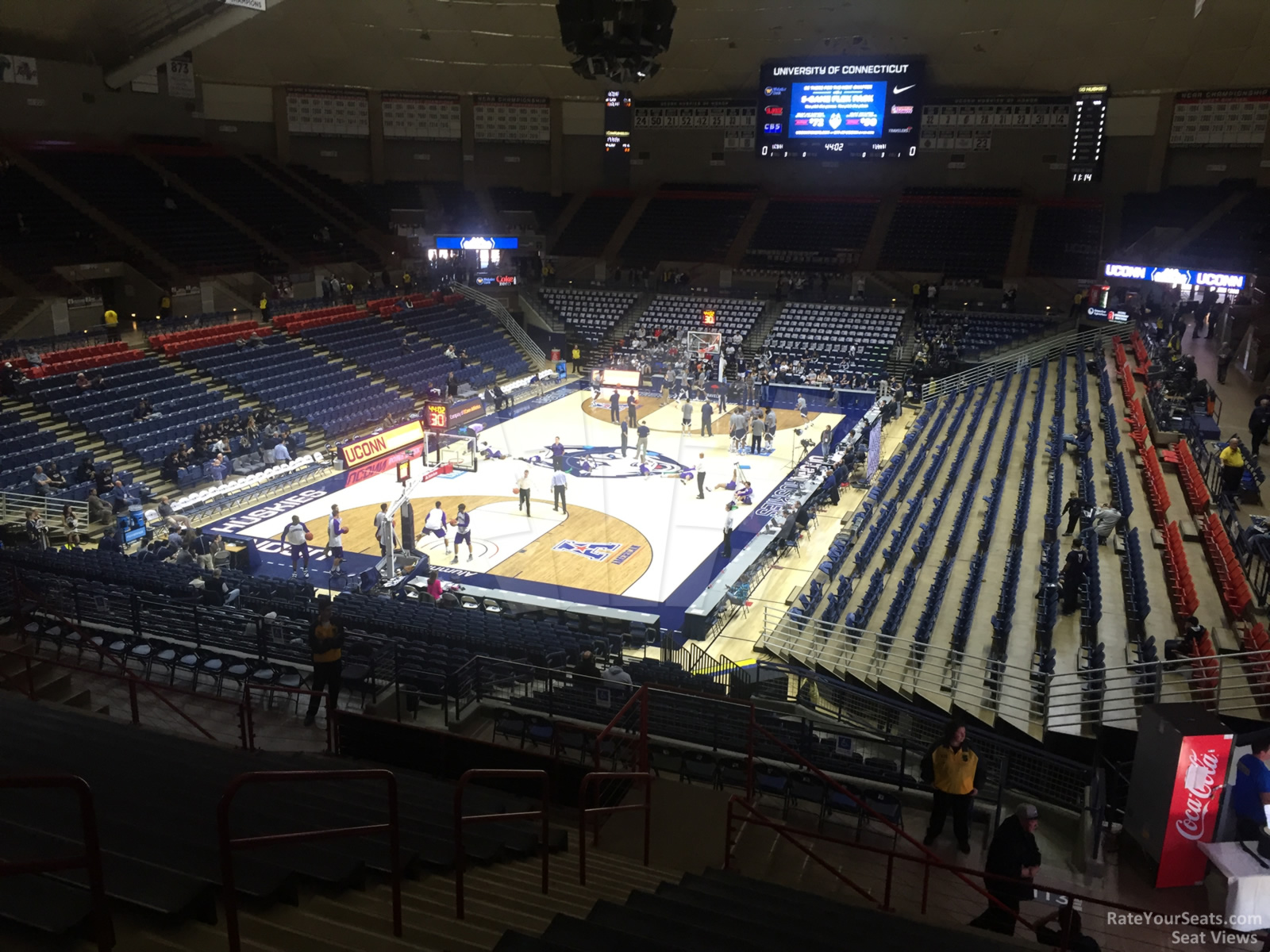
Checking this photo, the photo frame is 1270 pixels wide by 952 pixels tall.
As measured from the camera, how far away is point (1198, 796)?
7703mm

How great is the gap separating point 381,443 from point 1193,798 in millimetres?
22078

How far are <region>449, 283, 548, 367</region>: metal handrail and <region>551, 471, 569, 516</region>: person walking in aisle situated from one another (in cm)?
1771

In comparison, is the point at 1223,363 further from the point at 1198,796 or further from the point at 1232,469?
the point at 1198,796

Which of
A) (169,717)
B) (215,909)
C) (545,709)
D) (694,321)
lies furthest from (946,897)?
(694,321)

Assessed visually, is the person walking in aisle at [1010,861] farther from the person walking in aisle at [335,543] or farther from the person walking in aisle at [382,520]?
the person walking in aisle at [335,543]

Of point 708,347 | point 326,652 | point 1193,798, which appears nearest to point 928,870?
point 1193,798

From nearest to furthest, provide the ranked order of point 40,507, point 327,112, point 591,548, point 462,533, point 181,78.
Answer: point 462,533 < point 40,507 < point 591,548 < point 181,78 < point 327,112

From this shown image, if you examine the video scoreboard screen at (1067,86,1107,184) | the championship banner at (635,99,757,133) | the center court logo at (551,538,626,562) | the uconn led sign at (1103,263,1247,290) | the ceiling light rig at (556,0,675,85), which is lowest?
the center court logo at (551,538,626,562)

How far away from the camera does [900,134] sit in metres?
35.3

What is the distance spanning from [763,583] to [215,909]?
14644 mm

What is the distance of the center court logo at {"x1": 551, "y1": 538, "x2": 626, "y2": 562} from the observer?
1942cm

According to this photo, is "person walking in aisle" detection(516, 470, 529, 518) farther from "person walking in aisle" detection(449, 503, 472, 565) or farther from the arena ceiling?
the arena ceiling

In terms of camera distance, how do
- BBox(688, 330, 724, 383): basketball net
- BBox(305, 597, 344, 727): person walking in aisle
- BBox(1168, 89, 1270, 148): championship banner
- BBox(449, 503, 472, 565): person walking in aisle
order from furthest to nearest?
BBox(688, 330, 724, 383): basketball net → BBox(1168, 89, 1270, 148): championship banner → BBox(449, 503, 472, 565): person walking in aisle → BBox(305, 597, 344, 727): person walking in aisle

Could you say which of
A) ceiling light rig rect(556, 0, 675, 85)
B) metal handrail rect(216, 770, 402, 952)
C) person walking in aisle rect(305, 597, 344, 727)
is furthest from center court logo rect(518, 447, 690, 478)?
metal handrail rect(216, 770, 402, 952)
